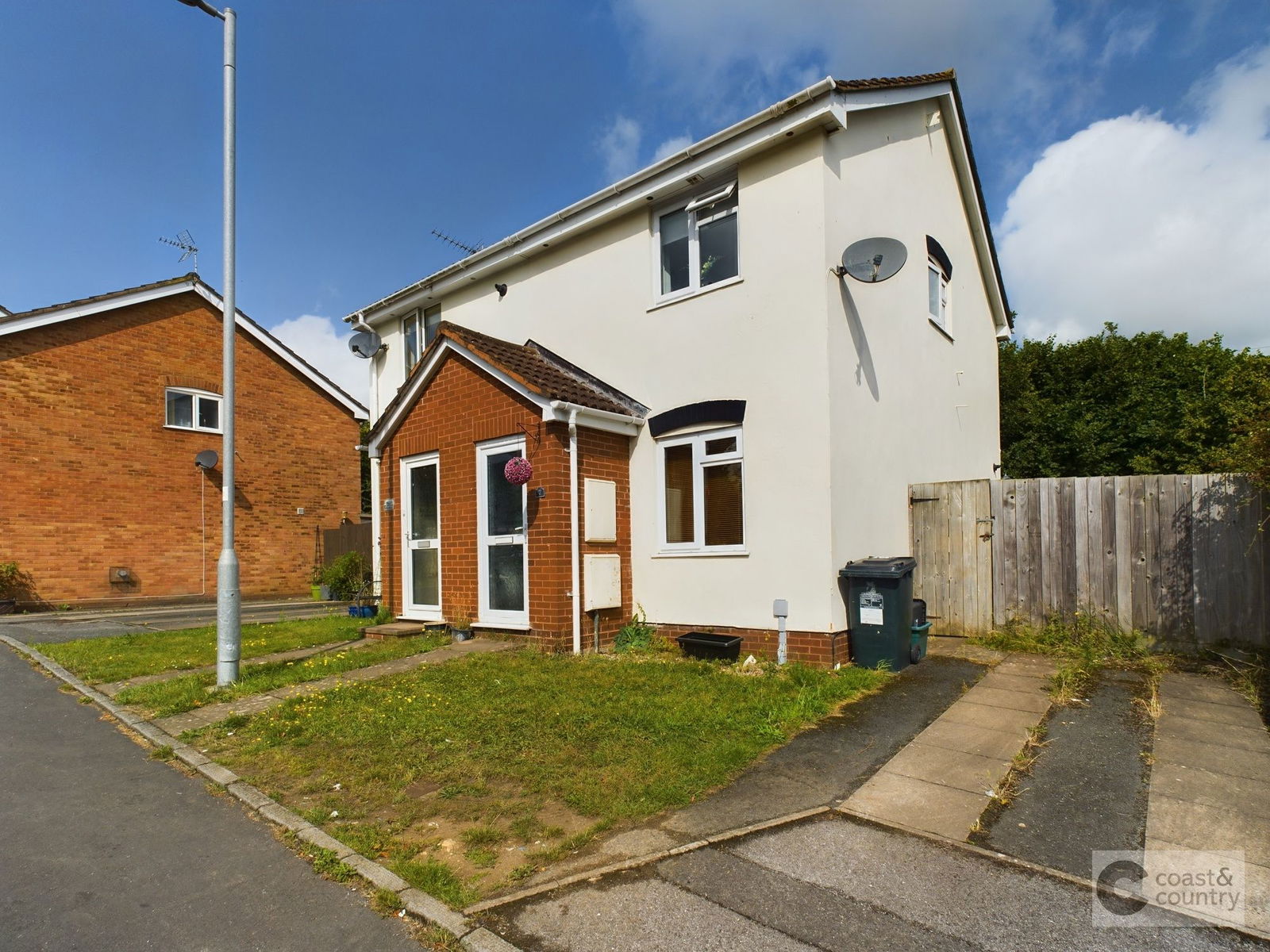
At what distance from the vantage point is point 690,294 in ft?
29.0

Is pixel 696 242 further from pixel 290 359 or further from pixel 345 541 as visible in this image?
pixel 290 359

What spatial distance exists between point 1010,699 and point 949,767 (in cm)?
193

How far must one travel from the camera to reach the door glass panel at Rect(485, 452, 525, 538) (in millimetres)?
8797

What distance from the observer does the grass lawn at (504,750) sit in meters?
3.65

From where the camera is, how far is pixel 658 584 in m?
8.86

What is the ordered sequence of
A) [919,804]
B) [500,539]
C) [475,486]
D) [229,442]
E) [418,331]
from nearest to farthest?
[919,804] < [229,442] < [500,539] < [475,486] < [418,331]

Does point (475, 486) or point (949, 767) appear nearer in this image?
point (949, 767)

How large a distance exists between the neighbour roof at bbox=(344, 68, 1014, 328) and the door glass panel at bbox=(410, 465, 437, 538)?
11.7ft

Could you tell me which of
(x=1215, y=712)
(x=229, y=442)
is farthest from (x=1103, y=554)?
(x=229, y=442)

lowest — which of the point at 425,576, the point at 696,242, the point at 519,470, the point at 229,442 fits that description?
the point at 425,576

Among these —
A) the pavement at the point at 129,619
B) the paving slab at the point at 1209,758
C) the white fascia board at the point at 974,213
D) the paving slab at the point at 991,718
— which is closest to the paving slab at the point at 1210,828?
the paving slab at the point at 1209,758

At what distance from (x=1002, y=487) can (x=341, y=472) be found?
664 inches

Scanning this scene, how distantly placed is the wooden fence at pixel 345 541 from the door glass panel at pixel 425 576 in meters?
6.94

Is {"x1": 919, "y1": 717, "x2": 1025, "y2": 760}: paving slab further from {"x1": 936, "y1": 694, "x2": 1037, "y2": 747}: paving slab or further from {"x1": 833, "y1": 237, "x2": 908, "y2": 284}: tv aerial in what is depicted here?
{"x1": 833, "y1": 237, "x2": 908, "y2": 284}: tv aerial
